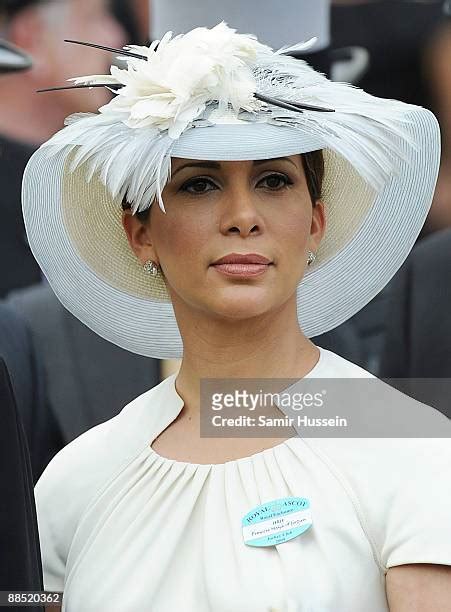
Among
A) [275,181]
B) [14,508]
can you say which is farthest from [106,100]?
[14,508]

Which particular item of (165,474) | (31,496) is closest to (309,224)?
(165,474)

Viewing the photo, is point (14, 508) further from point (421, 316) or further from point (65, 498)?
point (421, 316)

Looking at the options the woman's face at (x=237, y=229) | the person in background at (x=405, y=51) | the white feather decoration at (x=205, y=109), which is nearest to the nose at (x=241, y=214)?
the woman's face at (x=237, y=229)

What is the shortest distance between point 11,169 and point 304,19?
43.5 inches

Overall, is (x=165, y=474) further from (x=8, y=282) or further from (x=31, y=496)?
(x=8, y=282)

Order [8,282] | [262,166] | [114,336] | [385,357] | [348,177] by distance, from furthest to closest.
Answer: [8,282], [385,357], [114,336], [348,177], [262,166]

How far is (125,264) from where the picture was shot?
8.37ft

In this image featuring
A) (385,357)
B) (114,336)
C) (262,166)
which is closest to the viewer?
(262,166)

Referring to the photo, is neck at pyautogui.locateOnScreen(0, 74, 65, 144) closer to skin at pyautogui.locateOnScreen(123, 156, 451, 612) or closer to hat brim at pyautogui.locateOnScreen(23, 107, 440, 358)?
hat brim at pyautogui.locateOnScreen(23, 107, 440, 358)

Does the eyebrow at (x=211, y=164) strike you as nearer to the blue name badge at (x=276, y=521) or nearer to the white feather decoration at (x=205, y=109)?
the white feather decoration at (x=205, y=109)

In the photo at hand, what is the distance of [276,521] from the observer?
6.77ft

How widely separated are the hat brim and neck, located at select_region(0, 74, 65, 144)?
2.01 m

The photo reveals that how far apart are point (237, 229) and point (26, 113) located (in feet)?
8.31

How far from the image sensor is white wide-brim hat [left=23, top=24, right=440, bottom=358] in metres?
2.18
